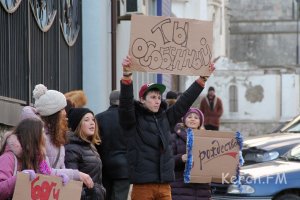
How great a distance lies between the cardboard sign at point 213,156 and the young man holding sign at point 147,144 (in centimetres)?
130

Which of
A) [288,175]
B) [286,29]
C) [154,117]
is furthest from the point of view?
[286,29]

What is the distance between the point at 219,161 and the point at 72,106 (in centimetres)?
189

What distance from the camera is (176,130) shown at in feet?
37.6

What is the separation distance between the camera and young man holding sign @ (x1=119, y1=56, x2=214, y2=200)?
9.77 meters

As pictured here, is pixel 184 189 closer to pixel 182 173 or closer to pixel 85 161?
pixel 182 173

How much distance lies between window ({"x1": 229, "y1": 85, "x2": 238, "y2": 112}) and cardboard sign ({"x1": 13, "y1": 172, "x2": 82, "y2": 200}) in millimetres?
44294

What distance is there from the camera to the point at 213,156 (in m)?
11.4

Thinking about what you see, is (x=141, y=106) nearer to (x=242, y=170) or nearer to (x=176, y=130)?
(x=176, y=130)

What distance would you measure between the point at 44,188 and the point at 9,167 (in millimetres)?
318

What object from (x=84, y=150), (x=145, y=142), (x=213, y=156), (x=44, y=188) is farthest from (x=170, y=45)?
(x=44, y=188)

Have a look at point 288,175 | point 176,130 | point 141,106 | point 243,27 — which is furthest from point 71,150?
point 243,27

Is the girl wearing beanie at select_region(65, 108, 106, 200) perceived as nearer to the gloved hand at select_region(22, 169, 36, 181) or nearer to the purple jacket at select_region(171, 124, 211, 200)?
the gloved hand at select_region(22, 169, 36, 181)

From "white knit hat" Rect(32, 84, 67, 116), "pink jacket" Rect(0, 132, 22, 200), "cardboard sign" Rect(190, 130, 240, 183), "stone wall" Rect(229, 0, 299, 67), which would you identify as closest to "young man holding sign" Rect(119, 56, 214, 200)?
"white knit hat" Rect(32, 84, 67, 116)

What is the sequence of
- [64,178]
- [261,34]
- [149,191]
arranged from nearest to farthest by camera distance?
[64,178] → [149,191] → [261,34]
